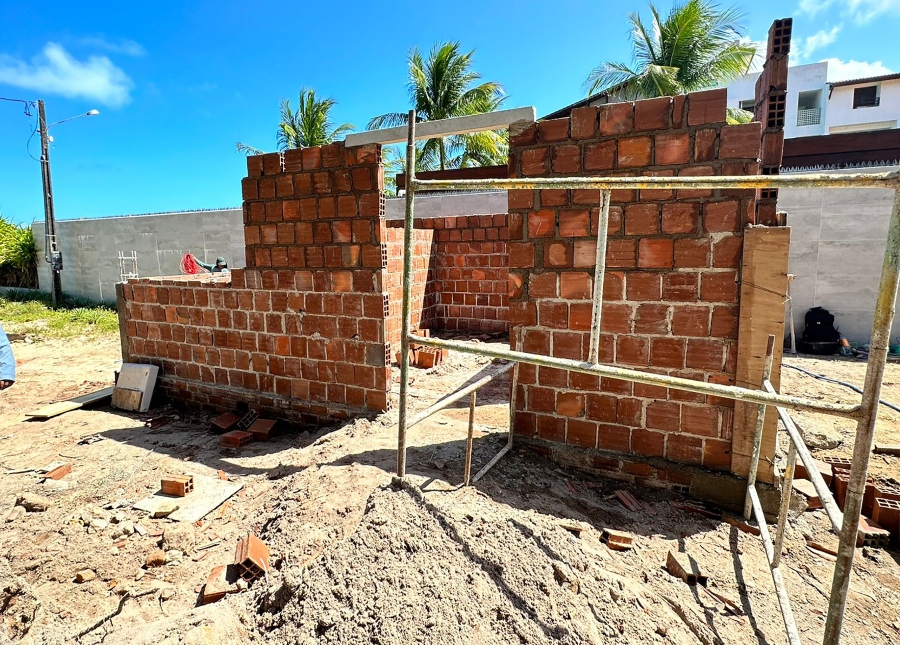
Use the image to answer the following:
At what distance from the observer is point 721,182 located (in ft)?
5.94

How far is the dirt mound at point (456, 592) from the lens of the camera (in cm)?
190

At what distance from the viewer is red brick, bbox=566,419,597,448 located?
10.8 feet

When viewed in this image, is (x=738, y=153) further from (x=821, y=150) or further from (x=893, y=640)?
(x=821, y=150)

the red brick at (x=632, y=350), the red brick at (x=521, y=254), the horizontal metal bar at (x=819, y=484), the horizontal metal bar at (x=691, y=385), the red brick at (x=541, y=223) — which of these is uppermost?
the red brick at (x=541, y=223)

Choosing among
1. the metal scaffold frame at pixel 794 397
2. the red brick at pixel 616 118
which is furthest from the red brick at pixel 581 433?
the red brick at pixel 616 118

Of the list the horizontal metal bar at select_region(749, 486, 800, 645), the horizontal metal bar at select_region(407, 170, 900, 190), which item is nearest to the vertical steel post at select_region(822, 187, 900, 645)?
the horizontal metal bar at select_region(407, 170, 900, 190)

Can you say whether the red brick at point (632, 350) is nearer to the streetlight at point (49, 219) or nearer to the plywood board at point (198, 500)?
the plywood board at point (198, 500)

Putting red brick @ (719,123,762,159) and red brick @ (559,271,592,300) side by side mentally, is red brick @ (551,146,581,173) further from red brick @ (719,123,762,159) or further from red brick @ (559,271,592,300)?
red brick @ (719,123,762,159)

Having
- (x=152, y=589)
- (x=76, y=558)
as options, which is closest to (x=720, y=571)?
(x=152, y=589)

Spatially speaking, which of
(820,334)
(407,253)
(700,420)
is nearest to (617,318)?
(700,420)

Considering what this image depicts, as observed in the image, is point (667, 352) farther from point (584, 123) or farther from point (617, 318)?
point (584, 123)

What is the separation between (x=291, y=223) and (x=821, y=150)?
11.7 meters

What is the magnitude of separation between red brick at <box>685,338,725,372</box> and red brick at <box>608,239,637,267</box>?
1.96ft

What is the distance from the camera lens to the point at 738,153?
8.95ft
